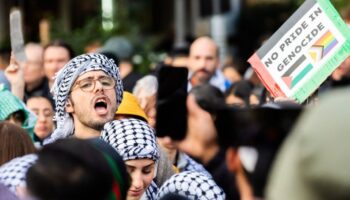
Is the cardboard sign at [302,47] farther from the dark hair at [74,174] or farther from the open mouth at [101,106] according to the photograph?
the dark hair at [74,174]

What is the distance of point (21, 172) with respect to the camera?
443 cm

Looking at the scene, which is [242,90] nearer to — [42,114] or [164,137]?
[42,114]

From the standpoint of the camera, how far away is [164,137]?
7.12 m

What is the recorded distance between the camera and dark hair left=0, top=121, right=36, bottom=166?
586 cm

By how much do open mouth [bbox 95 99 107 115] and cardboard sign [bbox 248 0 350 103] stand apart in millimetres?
821

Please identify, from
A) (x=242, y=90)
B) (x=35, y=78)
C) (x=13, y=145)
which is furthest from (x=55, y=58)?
(x=13, y=145)

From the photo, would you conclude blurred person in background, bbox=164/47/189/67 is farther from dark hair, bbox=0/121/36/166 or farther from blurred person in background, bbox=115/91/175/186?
dark hair, bbox=0/121/36/166

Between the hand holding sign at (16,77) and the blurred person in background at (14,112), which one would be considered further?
the hand holding sign at (16,77)

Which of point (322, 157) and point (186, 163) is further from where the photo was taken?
point (186, 163)

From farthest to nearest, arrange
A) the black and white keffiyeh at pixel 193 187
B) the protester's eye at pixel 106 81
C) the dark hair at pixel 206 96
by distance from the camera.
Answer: the dark hair at pixel 206 96 → the protester's eye at pixel 106 81 → the black and white keffiyeh at pixel 193 187

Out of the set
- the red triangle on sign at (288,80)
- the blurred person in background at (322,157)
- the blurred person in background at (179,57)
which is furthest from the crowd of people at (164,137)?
the blurred person in background at (179,57)

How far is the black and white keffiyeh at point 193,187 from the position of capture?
514 centimetres

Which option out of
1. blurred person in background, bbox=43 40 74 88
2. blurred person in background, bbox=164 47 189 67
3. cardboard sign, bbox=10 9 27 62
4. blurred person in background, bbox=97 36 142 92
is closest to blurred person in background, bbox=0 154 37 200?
cardboard sign, bbox=10 9 27 62

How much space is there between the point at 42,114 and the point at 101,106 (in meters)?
3.30
